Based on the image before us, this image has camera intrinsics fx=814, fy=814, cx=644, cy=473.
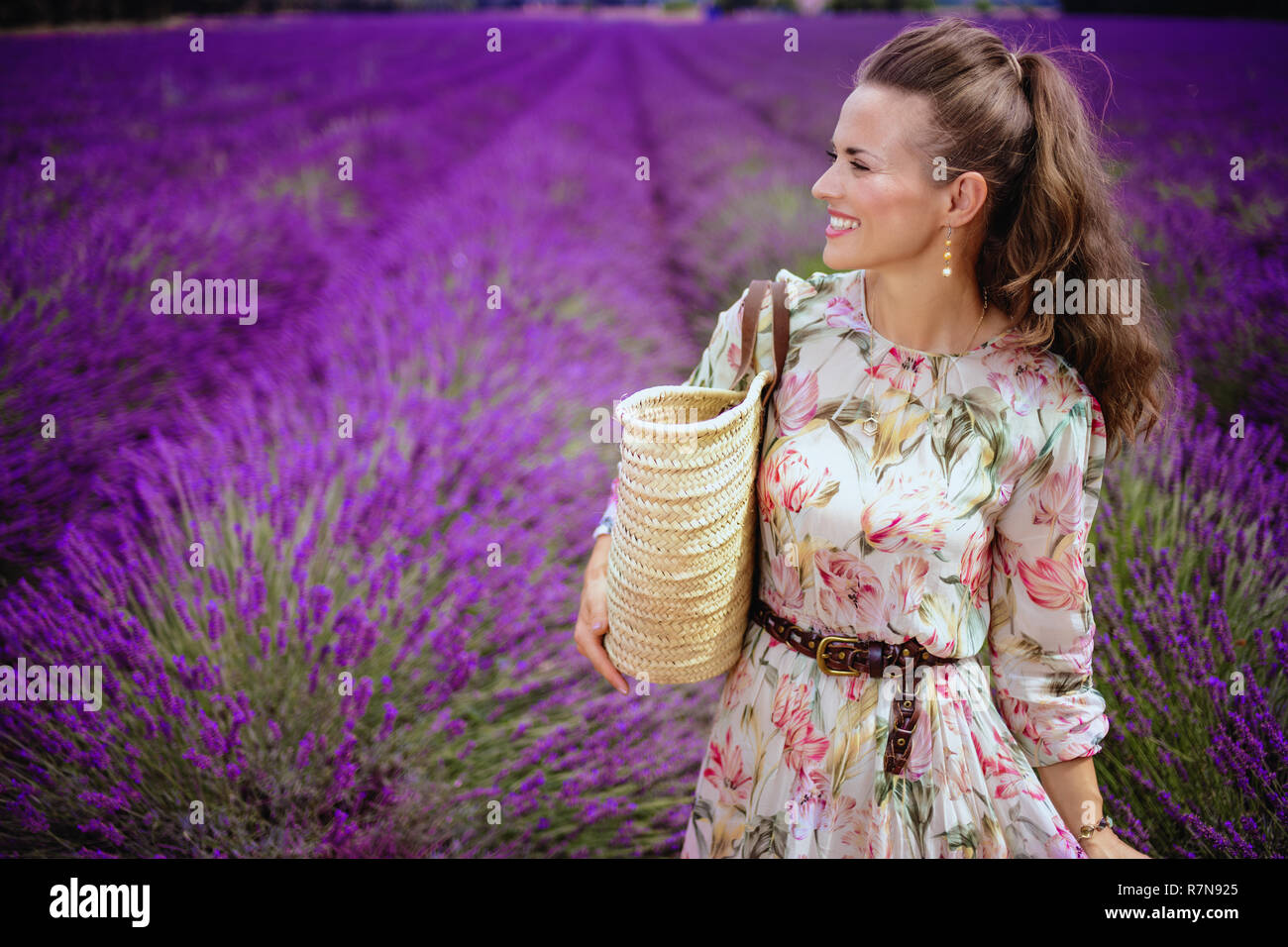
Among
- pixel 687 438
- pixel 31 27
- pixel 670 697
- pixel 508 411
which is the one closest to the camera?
pixel 687 438

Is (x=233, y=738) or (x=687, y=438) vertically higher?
(x=687, y=438)

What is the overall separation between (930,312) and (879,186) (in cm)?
19

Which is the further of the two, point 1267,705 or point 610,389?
point 610,389

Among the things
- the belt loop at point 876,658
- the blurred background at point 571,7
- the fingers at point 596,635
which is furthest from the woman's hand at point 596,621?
the blurred background at point 571,7

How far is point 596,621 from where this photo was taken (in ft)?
3.85

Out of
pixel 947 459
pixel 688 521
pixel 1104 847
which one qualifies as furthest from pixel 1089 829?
pixel 688 521

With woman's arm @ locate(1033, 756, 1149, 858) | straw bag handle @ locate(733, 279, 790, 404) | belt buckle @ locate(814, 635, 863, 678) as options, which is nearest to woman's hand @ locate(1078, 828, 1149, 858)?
woman's arm @ locate(1033, 756, 1149, 858)

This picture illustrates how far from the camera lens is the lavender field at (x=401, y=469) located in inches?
62.1

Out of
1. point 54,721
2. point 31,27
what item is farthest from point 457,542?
point 31,27

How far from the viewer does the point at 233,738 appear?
1532mm

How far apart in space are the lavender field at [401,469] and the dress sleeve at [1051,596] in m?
0.60

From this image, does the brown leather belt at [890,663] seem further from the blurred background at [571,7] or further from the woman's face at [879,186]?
the blurred background at [571,7]

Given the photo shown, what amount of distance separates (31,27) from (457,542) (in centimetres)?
245
